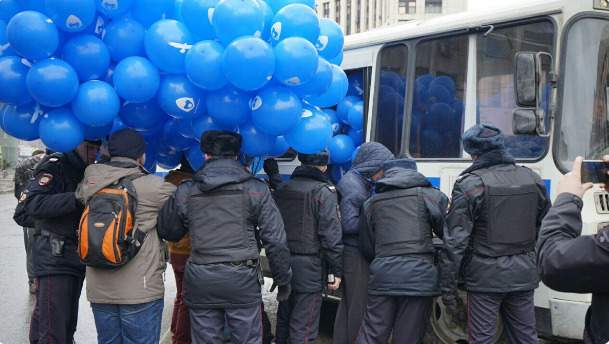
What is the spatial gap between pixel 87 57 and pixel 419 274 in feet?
8.56

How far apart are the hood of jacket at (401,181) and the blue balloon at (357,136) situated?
1.33m

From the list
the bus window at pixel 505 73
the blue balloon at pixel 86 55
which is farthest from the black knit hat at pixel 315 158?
the blue balloon at pixel 86 55

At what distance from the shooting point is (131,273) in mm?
3674

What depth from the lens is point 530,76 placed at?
3.93m

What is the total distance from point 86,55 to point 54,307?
70.4 inches

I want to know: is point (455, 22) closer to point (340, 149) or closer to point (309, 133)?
point (340, 149)

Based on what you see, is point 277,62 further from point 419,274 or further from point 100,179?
point 419,274

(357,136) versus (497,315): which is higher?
(357,136)

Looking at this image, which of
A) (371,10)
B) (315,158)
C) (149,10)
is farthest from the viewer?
(371,10)

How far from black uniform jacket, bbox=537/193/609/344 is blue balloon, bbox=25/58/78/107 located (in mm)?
2832

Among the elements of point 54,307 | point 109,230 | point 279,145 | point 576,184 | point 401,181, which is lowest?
point 54,307

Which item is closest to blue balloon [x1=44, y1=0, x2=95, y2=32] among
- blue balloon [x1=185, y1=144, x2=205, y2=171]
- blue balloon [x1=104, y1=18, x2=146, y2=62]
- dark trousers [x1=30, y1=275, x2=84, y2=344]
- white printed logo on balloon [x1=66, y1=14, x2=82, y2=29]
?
white printed logo on balloon [x1=66, y1=14, x2=82, y2=29]

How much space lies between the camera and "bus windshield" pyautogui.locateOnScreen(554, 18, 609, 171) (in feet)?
13.5

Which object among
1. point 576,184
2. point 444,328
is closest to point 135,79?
point 576,184
